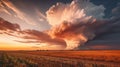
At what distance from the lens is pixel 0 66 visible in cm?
2311

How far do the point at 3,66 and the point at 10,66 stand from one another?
0.81 m

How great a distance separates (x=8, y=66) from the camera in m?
23.4

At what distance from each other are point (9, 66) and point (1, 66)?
0.83 meters

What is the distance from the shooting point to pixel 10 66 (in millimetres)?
23328

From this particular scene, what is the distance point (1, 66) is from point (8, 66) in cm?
75

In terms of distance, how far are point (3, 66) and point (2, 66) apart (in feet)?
0.65

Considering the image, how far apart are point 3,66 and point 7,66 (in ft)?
2.12

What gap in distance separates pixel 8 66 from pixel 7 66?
0.36ft

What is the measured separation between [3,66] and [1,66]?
294mm

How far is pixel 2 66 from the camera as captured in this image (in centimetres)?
2294

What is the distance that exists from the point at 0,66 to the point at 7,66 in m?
0.72

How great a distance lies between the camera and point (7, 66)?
23.4 metres

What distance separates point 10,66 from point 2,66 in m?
0.84

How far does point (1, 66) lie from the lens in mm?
22953
